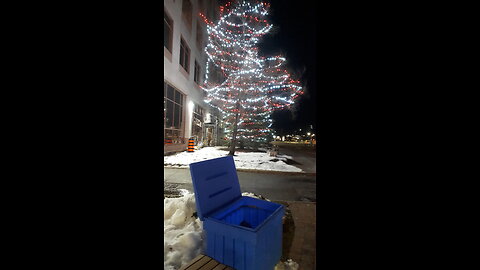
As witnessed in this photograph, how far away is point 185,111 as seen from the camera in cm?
1585

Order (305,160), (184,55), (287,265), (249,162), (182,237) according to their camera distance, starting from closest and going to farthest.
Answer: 1. (287,265)
2. (182,237)
3. (249,162)
4. (305,160)
5. (184,55)

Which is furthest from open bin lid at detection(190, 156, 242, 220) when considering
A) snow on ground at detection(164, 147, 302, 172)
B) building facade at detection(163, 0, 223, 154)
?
building facade at detection(163, 0, 223, 154)

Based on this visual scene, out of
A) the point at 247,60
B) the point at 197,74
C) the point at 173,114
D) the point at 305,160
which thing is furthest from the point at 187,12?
the point at 305,160

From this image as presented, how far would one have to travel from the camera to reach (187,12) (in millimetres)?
15570

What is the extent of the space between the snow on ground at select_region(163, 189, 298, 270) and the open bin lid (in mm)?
725

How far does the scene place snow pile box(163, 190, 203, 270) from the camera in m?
2.24

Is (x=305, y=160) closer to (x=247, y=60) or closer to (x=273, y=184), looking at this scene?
(x=273, y=184)

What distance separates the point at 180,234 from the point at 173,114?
12180mm

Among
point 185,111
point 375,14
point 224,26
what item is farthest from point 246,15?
point 375,14

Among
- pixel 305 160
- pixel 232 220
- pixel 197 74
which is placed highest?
pixel 197 74

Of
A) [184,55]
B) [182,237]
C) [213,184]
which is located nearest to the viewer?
[213,184]

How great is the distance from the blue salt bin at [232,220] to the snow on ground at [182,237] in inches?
18.0
